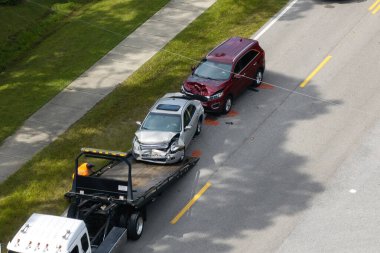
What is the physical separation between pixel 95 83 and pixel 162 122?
732cm

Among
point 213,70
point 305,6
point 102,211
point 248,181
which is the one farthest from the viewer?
point 305,6

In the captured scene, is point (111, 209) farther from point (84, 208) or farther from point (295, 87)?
point (295, 87)

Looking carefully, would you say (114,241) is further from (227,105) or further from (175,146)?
(227,105)

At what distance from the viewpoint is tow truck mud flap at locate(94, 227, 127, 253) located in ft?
69.8

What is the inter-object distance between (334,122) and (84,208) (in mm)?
11550

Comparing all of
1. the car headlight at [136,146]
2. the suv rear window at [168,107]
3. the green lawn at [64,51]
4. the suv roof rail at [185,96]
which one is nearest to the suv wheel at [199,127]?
the suv roof rail at [185,96]

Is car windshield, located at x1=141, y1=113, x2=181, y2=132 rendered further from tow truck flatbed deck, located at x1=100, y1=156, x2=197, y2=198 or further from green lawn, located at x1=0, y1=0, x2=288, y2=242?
green lawn, located at x1=0, y1=0, x2=288, y2=242

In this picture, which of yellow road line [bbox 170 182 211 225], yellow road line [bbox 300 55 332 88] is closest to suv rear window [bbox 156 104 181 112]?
yellow road line [bbox 170 182 211 225]

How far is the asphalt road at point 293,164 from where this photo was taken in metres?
23.3

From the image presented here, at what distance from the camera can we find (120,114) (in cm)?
3081

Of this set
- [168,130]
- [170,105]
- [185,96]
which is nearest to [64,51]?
[185,96]

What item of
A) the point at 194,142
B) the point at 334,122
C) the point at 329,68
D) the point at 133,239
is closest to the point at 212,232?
the point at 133,239

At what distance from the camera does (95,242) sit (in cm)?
2162

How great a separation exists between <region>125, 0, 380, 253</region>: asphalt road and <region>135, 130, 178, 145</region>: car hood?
1.59 meters
